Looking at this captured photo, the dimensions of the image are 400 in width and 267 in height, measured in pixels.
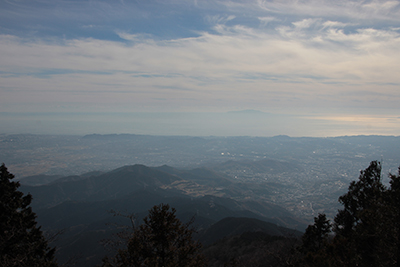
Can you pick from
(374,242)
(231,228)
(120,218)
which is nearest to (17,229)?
(374,242)

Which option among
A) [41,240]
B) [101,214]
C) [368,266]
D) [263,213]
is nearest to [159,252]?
[368,266]

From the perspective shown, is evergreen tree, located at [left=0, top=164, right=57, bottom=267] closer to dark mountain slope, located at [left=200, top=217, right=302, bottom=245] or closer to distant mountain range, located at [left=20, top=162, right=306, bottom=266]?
distant mountain range, located at [left=20, top=162, right=306, bottom=266]

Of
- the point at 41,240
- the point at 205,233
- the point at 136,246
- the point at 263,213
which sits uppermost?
the point at 136,246

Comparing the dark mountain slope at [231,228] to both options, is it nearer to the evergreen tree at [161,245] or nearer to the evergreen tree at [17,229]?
the evergreen tree at [17,229]

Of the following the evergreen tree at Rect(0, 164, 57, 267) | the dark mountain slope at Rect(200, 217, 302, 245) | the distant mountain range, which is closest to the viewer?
the evergreen tree at Rect(0, 164, 57, 267)

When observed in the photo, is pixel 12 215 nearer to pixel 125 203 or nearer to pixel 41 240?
pixel 41 240

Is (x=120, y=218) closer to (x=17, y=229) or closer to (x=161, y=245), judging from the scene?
(x=17, y=229)

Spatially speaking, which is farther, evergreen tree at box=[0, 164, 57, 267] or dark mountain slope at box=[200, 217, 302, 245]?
dark mountain slope at box=[200, 217, 302, 245]

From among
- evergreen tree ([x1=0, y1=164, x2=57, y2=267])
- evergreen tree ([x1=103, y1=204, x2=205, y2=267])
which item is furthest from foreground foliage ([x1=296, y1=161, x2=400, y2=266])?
evergreen tree ([x1=0, y1=164, x2=57, y2=267])

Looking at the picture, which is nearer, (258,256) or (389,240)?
(389,240)
